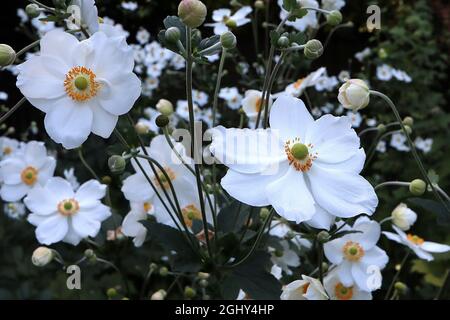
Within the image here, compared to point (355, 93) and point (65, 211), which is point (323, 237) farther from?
point (65, 211)

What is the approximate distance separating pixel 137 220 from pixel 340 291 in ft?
1.49

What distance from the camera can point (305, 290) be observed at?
930 millimetres

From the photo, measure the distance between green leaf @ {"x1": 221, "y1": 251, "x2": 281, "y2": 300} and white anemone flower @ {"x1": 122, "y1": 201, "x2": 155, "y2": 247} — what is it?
25 centimetres

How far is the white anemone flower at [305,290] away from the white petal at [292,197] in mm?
196

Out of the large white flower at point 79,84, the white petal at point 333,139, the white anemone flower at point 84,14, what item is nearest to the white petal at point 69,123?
the large white flower at point 79,84

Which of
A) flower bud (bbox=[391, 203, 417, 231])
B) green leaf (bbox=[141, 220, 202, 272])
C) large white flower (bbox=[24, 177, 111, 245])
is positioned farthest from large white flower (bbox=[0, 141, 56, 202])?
flower bud (bbox=[391, 203, 417, 231])

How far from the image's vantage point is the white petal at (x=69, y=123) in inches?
30.4

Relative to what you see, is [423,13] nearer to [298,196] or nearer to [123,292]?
[123,292]

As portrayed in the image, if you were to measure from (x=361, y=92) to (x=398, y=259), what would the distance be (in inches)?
69.1

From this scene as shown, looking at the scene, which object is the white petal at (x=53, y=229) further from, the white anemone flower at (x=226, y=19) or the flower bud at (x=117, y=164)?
the white anemone flower at (x=226, y=19)

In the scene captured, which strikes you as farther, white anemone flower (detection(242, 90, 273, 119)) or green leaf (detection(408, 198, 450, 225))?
white anemone flower (detection(242, 90, 273, 119))

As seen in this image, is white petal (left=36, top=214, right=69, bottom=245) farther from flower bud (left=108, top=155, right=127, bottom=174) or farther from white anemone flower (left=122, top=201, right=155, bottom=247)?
flower bud (left=108, top=155, right=127, bottom=174)

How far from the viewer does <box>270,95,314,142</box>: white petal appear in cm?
80

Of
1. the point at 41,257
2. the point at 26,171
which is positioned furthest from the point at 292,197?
the point at 26,171
